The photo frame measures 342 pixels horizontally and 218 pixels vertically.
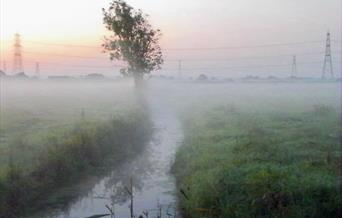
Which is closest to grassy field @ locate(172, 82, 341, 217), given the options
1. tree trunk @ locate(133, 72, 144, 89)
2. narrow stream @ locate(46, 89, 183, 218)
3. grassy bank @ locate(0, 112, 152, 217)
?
narrow stream @ locate(46, 89, 183, 218)

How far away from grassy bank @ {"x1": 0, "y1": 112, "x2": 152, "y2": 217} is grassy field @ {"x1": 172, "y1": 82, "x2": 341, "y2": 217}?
461 cm

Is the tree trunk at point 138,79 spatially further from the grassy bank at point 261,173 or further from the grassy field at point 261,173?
the grassy field at point 261,173

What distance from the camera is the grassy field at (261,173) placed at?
1418 cm

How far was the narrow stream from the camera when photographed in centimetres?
1880

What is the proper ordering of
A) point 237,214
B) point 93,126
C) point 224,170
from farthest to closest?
point 93,126, point 224,170, point 237,214

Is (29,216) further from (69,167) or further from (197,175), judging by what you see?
(197,175)

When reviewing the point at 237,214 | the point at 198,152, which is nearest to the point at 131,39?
the point at 198,152

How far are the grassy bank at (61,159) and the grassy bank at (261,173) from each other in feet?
15.1

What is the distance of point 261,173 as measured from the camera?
1576cm

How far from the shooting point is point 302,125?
3031 centimetres

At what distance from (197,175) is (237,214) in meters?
4.74

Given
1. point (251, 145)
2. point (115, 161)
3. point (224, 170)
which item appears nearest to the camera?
point (224, 170)

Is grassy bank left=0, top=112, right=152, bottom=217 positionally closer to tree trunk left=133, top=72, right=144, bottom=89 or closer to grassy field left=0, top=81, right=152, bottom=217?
grassy field left=0, top=81, right=152, bottom=217

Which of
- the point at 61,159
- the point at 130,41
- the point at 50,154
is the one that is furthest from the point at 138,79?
the point at 50,154
